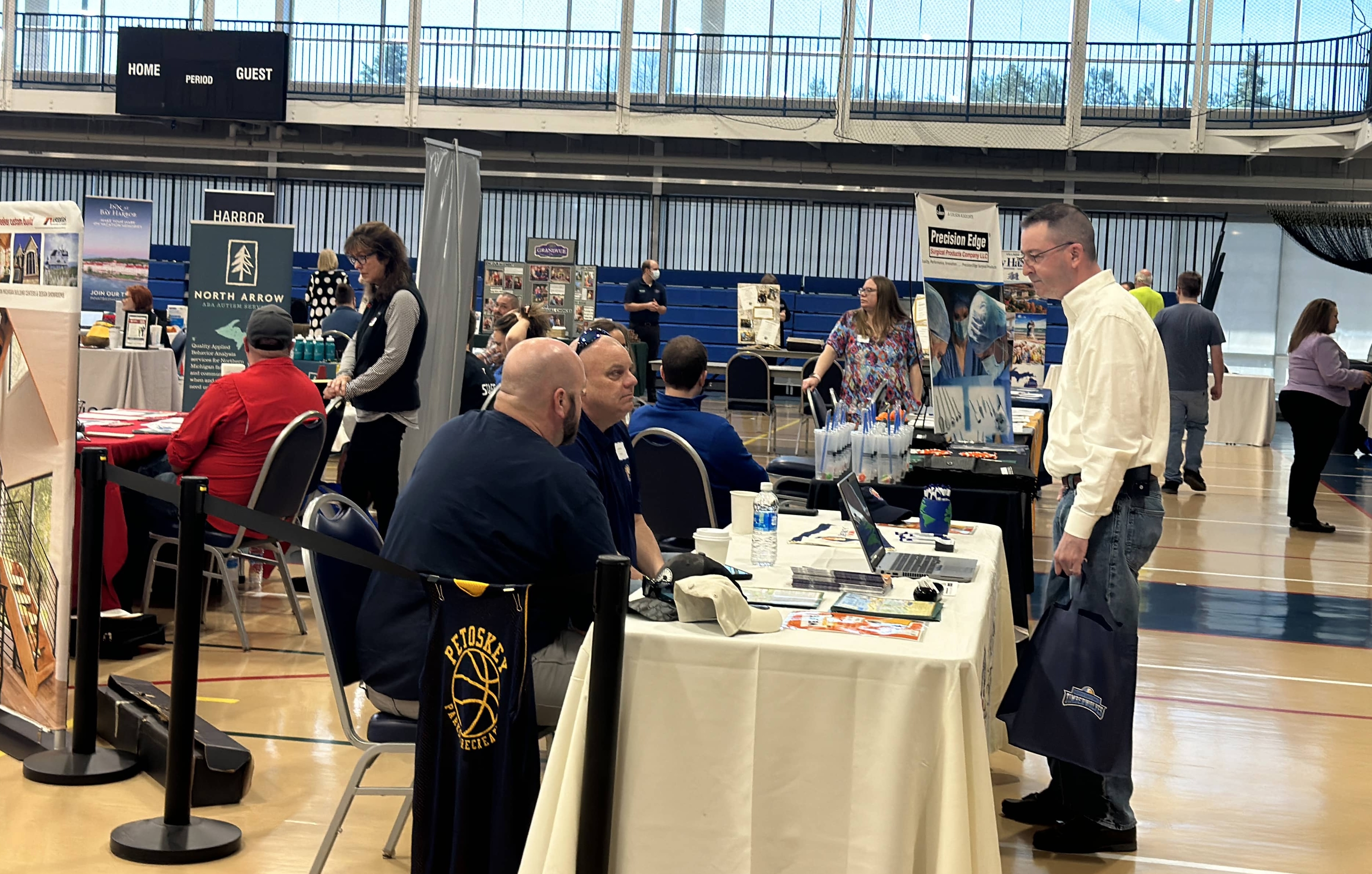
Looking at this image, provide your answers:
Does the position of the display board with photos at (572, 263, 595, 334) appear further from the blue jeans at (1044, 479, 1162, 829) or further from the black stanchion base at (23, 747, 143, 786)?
the blue jeans at (1044, 479, 1162, 829)

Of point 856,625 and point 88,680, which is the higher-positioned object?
point 856,625

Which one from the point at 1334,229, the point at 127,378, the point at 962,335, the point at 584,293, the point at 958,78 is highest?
the point at 958,78

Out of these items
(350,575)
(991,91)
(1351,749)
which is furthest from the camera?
→ (991,91)

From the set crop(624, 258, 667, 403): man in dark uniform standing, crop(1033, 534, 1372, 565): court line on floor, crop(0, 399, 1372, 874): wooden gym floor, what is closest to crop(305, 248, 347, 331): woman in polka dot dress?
crop(624, 258, 667, 403): man in dark uniform standing

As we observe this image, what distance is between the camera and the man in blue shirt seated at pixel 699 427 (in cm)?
400

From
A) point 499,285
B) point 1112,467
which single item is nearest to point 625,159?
point 499,285

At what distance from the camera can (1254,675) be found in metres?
4.53

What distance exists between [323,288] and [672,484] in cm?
764

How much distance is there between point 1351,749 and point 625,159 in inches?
587

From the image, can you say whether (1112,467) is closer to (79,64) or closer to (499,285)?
(499,285)

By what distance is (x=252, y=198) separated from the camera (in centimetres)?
1059

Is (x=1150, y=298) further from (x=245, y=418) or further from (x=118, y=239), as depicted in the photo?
(x=118, y=239)

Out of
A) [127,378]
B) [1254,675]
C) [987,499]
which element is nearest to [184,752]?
[987,499]

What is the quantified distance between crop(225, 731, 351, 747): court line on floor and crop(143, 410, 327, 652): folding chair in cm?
84
